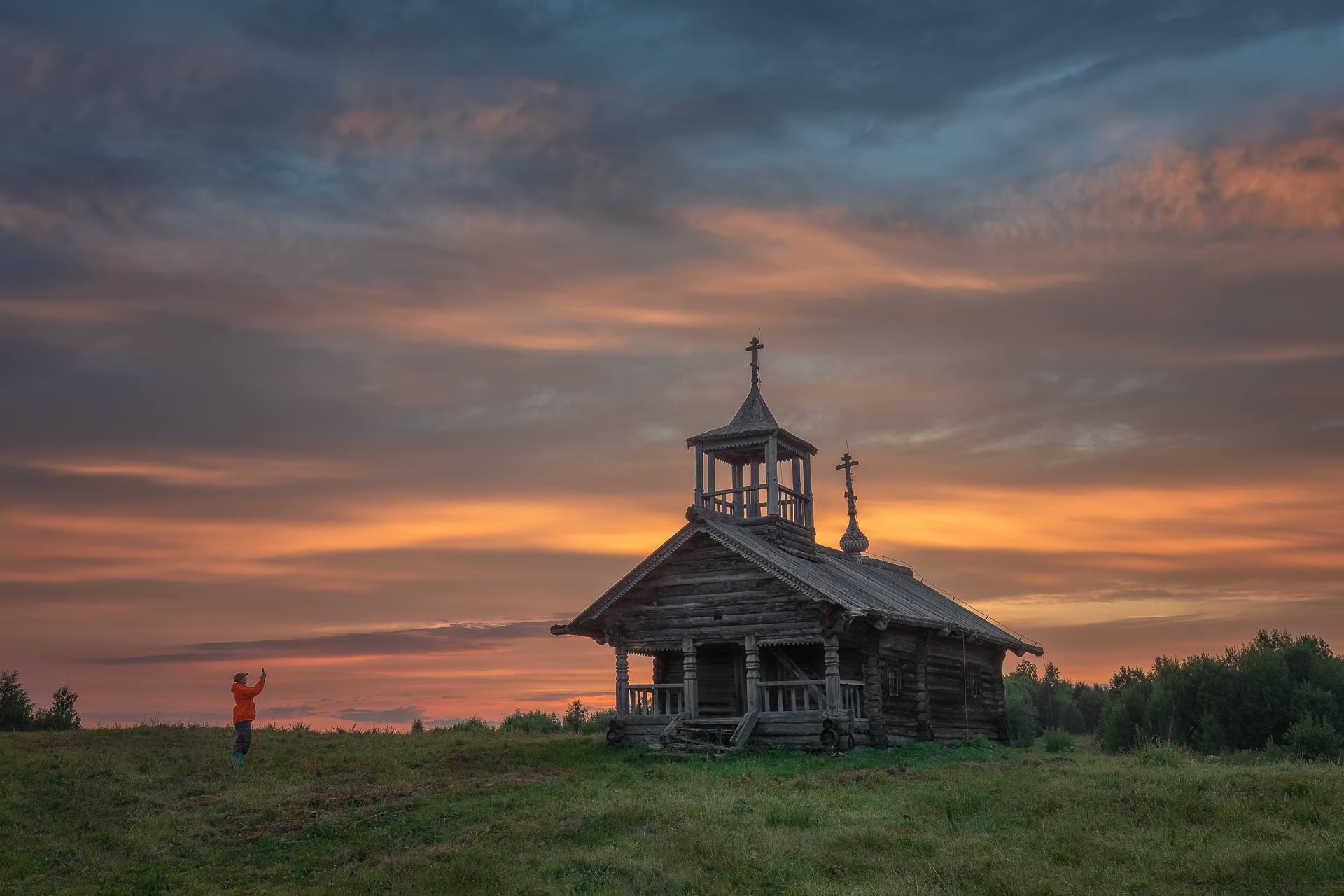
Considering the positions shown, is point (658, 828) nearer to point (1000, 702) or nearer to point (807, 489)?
point (807, 489)

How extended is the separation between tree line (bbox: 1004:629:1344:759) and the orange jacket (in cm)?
2930

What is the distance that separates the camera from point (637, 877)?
15172mm

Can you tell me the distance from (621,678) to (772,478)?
854cm

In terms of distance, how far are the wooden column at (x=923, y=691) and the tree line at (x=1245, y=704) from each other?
27.8 feet

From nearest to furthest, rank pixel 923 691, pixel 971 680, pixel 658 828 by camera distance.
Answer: pixel 658 828, pixel 923 691, pixel 971 680

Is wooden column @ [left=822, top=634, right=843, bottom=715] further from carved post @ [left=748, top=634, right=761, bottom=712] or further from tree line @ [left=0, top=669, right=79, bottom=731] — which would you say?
tree line @ [left=0, top=669, right=79, bottom=731]

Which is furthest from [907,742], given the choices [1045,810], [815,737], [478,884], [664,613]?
[478,884]

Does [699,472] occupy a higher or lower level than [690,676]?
higher

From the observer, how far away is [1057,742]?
4278 cm

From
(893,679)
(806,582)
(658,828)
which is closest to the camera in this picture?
(658,828)

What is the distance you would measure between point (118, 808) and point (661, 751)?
517 inches

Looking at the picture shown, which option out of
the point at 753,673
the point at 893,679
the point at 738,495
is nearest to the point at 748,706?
the point at 753,673

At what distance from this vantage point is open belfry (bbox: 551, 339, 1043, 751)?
95.4ft

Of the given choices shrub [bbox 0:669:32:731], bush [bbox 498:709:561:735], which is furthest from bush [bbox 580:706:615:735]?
shrub [bbox 0:669:32:731]
